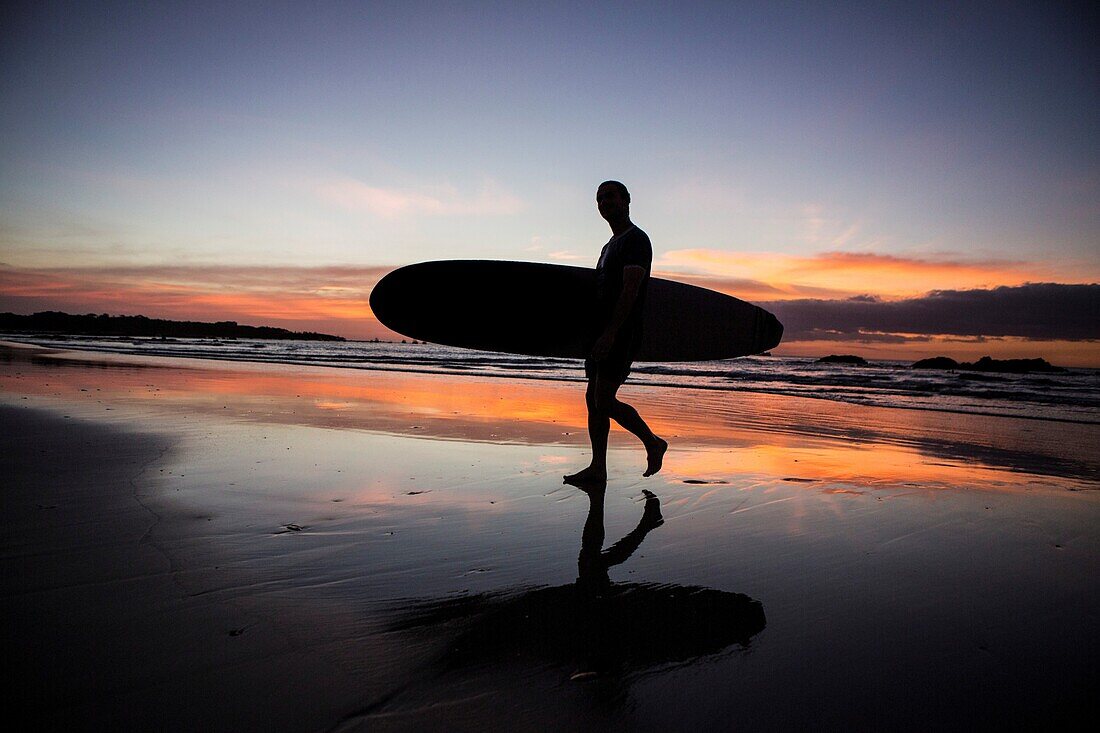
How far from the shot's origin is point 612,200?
3.84m

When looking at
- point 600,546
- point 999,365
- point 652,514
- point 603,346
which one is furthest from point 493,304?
point 999,365

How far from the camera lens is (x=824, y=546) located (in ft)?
8.79

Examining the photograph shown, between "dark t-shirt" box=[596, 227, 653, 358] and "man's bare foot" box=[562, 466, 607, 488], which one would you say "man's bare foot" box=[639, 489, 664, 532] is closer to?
"man's bare foot" box=[562, 466, 607, 488]

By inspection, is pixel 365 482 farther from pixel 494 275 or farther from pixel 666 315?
pixel 666 315

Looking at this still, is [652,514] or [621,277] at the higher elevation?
[621,277]

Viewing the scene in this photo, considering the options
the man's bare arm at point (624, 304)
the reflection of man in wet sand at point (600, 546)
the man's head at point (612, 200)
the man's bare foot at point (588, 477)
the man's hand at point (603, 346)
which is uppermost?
the man's head at point (612, 200)

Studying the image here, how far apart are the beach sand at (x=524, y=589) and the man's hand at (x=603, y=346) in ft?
2.66

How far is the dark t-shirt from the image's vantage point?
369cm

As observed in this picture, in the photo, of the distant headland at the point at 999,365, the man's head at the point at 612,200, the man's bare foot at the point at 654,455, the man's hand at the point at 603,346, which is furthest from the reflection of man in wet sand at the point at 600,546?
the distant headland at the point at 999,365

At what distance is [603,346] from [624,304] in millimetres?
281

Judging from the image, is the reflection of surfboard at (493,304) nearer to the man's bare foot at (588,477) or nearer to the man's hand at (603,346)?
the man's hand at (603,346)

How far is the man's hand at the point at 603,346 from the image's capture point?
3705 millimetres

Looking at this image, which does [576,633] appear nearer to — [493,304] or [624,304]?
[624,304]

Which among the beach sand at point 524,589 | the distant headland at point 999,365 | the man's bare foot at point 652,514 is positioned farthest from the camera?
the distant headland at point 999,365
